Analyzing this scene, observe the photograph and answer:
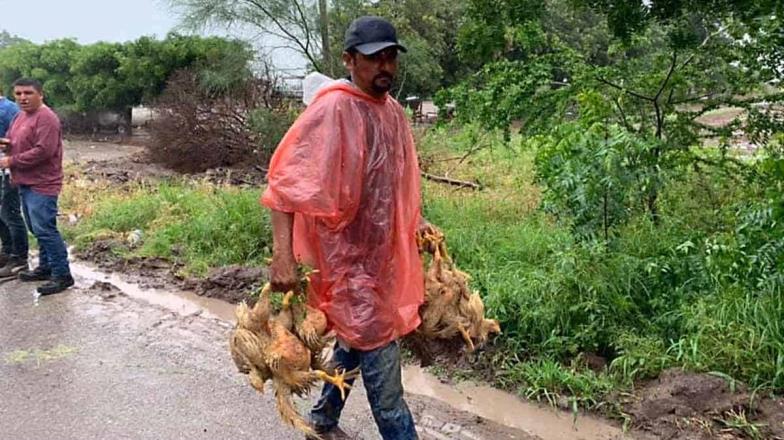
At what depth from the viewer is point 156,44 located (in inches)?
777

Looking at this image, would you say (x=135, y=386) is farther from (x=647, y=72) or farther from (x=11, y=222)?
(x=647, y=72)

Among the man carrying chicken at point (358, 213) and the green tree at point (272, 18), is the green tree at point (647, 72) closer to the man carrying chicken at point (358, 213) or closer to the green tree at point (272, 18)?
the man carrying chicken at point (358, 213)

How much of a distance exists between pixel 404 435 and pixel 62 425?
1819mm

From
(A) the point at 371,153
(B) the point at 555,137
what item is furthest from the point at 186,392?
(B) the point at 555,137

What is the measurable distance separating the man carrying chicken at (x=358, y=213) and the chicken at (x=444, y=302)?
24 cm

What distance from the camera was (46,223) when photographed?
5.76 metres

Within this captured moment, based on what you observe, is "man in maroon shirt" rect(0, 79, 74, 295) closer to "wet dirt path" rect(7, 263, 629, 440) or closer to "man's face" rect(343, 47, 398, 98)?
"wet dirt path" rect(7, 263, 629, 440)

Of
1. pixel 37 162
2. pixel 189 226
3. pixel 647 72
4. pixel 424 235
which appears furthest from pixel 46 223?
pixel 647 72

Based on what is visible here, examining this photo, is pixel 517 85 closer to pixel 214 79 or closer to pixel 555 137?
pixel 555 137

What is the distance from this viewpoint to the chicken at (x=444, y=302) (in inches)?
128

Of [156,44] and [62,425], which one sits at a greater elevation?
[156,44]

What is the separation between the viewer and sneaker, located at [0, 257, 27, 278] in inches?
248

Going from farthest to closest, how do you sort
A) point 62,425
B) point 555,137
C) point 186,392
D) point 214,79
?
point 214,79, point 555,137, point 186,392, point 62,425

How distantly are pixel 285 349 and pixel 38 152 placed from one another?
378 cm
